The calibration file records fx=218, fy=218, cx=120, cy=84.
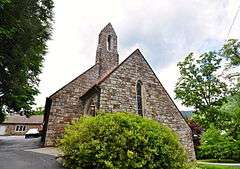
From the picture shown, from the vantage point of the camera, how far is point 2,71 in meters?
13.5

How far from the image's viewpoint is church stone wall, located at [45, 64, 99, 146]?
618 inches

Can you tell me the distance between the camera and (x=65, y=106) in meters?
16.6

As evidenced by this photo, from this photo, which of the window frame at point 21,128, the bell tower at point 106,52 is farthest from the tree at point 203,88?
the window frame at point 21,128

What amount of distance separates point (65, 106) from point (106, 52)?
20.9 ft

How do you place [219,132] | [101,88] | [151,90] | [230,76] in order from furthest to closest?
[219,132] → [230,76] → [151,90] → [101,88]

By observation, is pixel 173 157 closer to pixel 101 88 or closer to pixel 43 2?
pixel 101 88

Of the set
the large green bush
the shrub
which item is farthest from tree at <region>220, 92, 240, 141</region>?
the large green bush

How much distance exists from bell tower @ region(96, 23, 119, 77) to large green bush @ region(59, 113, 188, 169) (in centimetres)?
1158

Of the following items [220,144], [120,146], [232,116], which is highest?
[232,116]

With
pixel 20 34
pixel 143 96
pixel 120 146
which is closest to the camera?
pixel 120 146

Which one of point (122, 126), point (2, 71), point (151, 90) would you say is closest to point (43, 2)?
point (2, 71)

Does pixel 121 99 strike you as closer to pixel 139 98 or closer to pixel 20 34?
pixel 139 98

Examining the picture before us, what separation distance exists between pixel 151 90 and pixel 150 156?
288 inches

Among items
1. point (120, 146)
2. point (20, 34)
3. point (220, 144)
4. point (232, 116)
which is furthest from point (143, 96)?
point (220, 144)
